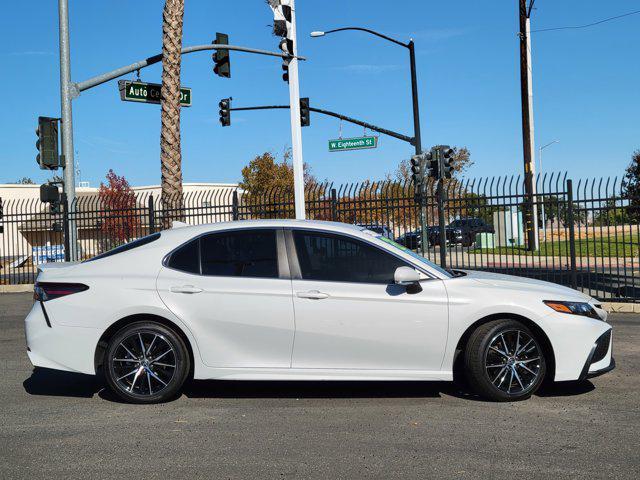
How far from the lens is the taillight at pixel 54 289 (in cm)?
566

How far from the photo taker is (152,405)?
5652mm

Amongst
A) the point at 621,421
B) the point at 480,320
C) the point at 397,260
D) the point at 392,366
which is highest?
the point at 397,260

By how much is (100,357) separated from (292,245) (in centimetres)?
190

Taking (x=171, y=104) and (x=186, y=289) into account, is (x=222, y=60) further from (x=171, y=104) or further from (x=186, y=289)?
(x=186, y=289)

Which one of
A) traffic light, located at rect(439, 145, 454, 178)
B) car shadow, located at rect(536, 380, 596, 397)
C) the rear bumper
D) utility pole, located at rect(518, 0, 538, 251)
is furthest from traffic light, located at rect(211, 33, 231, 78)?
car shadow, located at rect(536, 380, 596, 397)

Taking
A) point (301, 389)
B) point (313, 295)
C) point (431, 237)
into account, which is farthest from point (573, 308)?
point (431, 237)

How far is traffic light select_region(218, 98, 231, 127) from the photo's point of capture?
89.0 feet

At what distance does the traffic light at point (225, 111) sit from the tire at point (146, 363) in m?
22.5

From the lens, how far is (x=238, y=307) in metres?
5.49

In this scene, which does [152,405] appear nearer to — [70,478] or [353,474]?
[70,478]

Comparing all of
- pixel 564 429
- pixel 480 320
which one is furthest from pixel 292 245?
pixel 564 429

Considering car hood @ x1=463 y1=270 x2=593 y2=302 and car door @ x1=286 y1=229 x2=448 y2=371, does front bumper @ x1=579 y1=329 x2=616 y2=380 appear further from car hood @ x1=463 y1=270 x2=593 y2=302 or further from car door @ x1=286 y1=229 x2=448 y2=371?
car door @ x1=286 y1=229 x2=448 y2=371

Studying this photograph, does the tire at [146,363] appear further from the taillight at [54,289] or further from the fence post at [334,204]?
the fence post at [334,204]

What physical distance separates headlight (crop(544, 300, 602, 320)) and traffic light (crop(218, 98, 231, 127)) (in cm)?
2308
